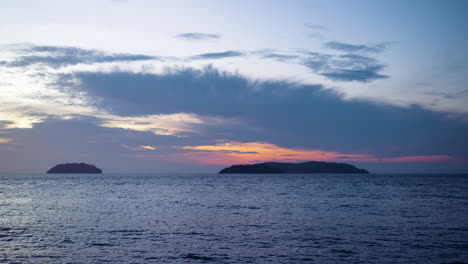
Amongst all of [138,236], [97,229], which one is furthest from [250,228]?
[97,229]

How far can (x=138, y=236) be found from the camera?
29062 mm

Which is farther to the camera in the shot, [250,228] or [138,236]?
[250,228]

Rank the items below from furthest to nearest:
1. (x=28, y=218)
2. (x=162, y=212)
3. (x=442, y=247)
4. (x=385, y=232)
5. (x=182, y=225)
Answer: (x=162, y=212), (x=28, y=218), (x=182, y=225), (x=385, y=232), (x=442, y=247)

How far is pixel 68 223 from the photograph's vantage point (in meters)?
35.7

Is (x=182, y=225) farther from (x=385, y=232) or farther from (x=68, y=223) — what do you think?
(x=385, y=232)

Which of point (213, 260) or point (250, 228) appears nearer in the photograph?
point (213, 260)

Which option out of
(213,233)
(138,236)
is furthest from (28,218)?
(213,233)

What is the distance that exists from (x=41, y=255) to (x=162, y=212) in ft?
77.6

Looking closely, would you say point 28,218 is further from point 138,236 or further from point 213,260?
point 213,260

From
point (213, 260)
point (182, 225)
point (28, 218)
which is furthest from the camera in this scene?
point (28, 218)

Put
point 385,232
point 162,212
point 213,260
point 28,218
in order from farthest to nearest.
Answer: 1. point 162,212
2. point 28,218
3. point 385,232
4. point 213,260

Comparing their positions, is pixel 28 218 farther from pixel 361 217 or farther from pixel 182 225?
pixel 361 217

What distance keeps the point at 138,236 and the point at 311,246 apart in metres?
14.5

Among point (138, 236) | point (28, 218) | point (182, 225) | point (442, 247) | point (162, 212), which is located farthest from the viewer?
point (162, 212)
